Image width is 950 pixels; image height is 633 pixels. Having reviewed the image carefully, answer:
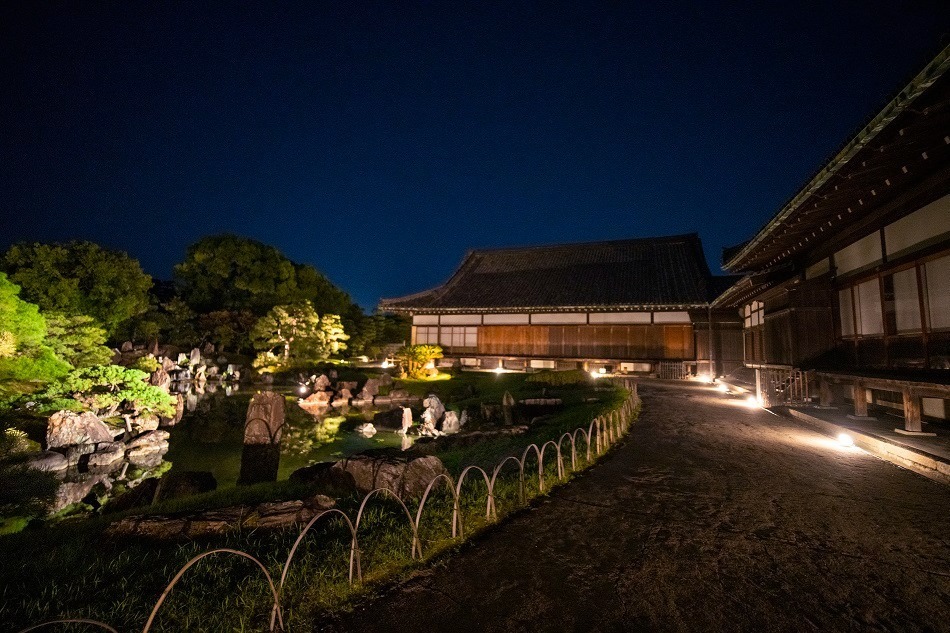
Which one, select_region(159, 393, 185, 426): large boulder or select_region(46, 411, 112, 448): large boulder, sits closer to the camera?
select_region(46, 411, 112, 448): large boulder

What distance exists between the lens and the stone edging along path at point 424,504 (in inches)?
100

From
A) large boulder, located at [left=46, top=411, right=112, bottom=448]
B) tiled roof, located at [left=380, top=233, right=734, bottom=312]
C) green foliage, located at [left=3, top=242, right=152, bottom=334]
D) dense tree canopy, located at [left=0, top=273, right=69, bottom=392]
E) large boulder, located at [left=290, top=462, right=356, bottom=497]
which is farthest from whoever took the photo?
tiled roof, located at [left=380, top=233, right=734, bottom=312]

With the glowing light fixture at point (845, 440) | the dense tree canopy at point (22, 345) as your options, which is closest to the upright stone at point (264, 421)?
the dense tree canopy at point (22, 345)

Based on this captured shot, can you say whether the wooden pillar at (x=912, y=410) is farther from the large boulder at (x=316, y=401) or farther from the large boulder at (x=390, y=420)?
the large boulder at (x=316, y=401)

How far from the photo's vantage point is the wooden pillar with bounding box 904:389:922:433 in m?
6.75

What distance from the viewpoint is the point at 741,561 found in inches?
138

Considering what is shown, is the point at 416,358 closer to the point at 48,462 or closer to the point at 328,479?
the point at 48,462

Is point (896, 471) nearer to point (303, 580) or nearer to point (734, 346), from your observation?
point (303, 580)

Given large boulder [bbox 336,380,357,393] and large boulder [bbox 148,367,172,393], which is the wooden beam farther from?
large boulder [bbox 148,367,172,393]

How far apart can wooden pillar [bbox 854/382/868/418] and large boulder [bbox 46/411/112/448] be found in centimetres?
1718

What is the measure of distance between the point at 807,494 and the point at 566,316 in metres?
19.8

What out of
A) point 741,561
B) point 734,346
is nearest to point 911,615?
point 741,561

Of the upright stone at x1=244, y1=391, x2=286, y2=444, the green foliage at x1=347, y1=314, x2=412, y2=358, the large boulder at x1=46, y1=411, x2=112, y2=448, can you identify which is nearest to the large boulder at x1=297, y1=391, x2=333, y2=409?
the large boulder at x1=46, y1=411, x2=112, y2=448

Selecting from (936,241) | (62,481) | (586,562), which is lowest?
(62,481)
